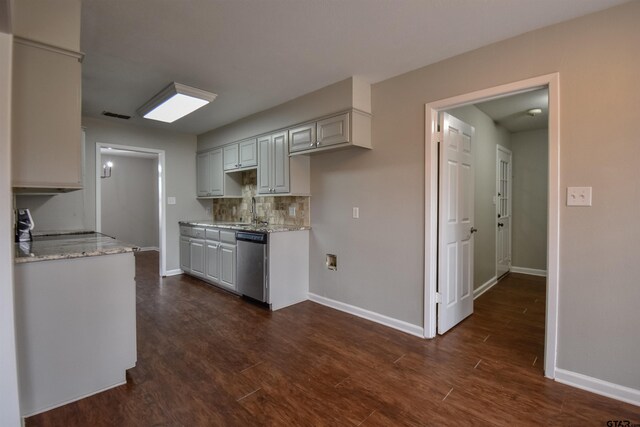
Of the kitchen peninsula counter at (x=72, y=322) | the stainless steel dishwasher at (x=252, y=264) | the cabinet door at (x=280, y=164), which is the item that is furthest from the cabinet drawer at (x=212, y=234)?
the kitchen peninsula counter at (x=72, y=322)

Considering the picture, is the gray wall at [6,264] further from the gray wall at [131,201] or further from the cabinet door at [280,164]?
the gray wall at [131,201]

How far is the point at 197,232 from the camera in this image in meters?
4.70

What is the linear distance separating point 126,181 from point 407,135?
7.27 meters

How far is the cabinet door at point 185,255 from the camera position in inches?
194

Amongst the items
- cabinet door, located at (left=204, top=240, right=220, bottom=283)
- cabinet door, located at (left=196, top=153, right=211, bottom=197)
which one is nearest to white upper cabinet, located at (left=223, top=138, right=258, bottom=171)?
cabinet door, located at (left=196, top=153, right=211, bottom=197)

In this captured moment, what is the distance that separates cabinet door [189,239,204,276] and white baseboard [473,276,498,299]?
3.82 meters

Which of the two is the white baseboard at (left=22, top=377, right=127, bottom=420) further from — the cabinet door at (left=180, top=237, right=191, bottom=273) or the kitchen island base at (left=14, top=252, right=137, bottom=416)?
the cabinet door at (left=180, top=237, right=191, bottom=273)

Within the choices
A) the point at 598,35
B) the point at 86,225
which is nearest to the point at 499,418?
the point at 598,35

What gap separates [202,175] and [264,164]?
1791 millimetres

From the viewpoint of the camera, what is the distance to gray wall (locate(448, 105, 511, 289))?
3.91 meters

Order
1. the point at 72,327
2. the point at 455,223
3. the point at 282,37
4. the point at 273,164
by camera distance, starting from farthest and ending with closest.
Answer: the point at 273,164
the point at 455,223
the point at 282,37
the point at 72,327

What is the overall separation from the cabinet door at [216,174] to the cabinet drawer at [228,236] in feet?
3.12

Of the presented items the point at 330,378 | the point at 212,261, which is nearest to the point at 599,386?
the point at 330,378

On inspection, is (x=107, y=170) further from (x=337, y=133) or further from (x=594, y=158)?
(x=594, y=158)
